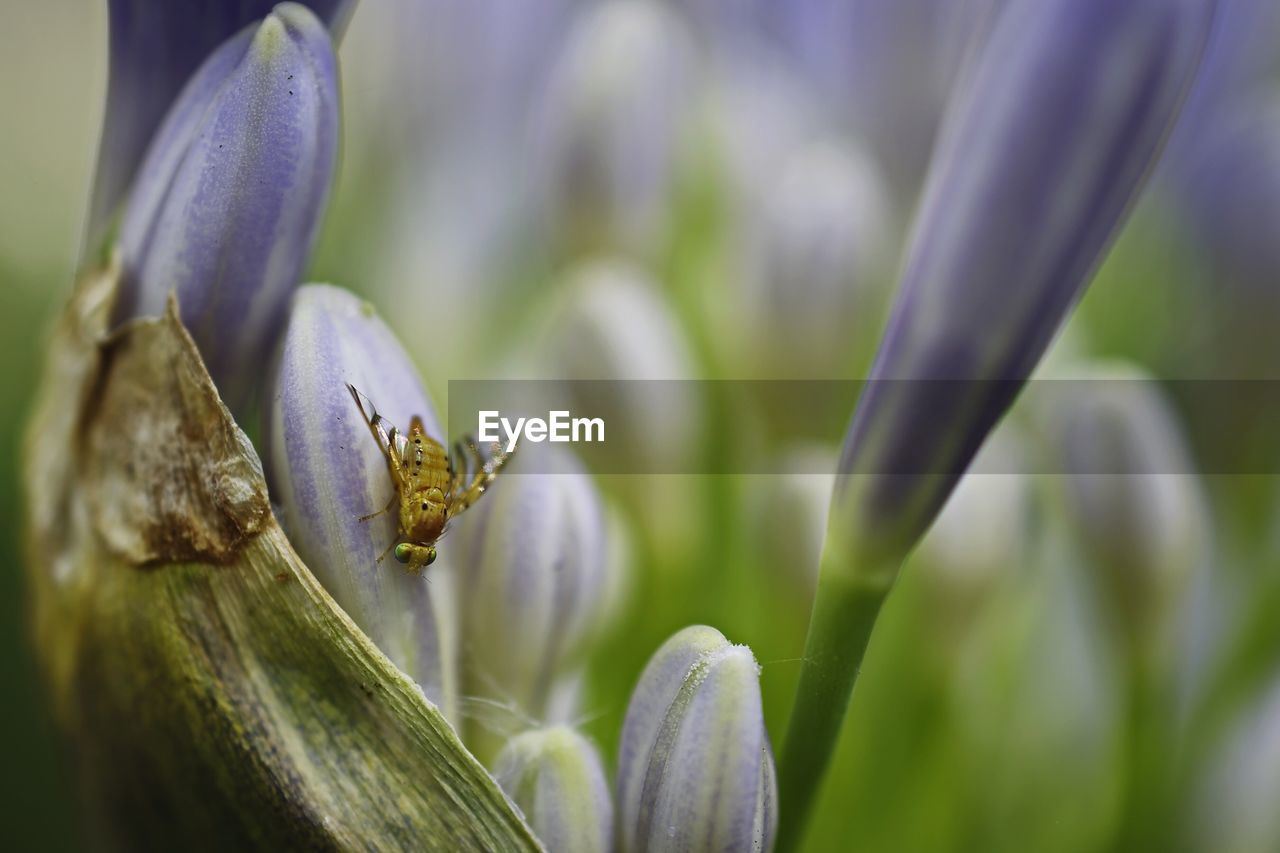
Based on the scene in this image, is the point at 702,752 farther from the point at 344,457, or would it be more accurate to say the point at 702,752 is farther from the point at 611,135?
the point at 611,135

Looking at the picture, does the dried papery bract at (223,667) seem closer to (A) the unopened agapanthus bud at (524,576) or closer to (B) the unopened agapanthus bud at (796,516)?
(A) the unopened agapanthus bud at (524,576)

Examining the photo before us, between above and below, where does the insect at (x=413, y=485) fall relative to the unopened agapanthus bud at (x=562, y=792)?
above

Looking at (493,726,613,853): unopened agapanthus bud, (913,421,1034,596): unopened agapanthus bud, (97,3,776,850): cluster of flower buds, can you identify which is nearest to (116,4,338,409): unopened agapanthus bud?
(97,3,776,850): cluster of flower buds

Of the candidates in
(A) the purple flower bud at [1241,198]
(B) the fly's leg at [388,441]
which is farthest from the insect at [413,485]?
(A) the purple flower bud at [1241,198]

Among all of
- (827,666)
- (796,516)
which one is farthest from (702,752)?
(796,516)

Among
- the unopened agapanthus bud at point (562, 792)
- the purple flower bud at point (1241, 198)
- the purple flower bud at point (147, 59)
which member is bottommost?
the unopened agapanthus bud at point (562, 792)
